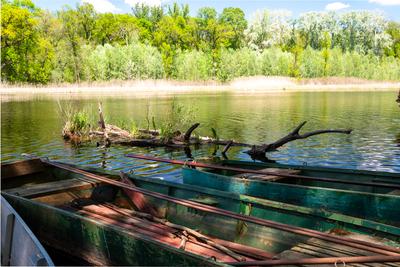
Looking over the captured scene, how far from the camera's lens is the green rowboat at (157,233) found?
4.99 meters

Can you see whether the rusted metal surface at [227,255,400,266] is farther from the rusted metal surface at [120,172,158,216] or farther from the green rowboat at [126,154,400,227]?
the rusted metal surface at [120,172,158,216]

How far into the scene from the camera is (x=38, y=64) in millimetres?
70125

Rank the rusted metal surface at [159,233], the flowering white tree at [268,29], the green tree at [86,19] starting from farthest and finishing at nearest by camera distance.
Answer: the flowering white tree at [268,29], the green tree at [86,19], the rusted metal surface at [159,233]

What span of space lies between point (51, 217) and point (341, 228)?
4.56 meters

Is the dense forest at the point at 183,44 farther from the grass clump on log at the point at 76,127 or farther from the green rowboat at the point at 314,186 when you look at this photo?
the green rowboat at the point at 314,186

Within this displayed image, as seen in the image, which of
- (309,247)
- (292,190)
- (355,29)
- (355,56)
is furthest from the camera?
(355,29)

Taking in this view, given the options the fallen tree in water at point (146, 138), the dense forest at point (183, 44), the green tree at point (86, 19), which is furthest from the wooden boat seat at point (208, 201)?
the green tree at point (86, 19)

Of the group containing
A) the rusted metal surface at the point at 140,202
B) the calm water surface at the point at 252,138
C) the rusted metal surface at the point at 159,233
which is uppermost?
the rusted metal surface at the point at 140,202

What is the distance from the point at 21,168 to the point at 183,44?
8525 cm

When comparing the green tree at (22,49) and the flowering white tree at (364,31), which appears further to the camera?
the flowering white tree at (364,31)

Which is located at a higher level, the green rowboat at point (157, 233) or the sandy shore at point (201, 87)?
the sandy shore at point (201, 87)

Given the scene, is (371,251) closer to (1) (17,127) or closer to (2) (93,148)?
(2) (93,148)

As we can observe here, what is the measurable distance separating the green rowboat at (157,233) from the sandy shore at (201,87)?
46146 mm

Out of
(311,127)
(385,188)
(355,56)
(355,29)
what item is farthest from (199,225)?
(355,29)
